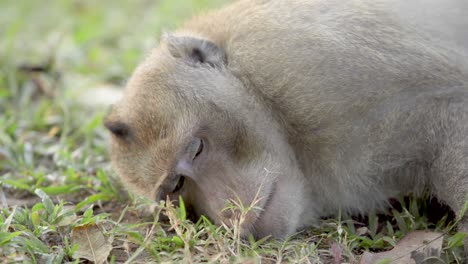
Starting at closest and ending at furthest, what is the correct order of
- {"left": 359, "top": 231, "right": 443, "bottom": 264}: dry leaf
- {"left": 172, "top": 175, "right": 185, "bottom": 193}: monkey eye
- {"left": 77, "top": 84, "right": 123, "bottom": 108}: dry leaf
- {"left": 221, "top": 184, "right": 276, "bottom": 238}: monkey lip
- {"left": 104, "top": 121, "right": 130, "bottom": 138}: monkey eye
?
1. {"left": 359, "top": 231, "right": 443, "bottom": 264}: dry leaf
2. {"left": 221, "top": 184, "right": 276, "bottom": 238}: monkey lip
3. {"left": 172, "top": 175, "right": 185, "bottom": 193}: monkey eye
4. {"left": 104, "top": 121, "right": 130, "bottom": 138}: monkey eye
5. {"left": 77, "top": 84, "right": 123, "bottom": 108}: dry leaf

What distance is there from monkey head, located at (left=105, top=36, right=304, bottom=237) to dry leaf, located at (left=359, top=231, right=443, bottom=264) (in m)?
0.55

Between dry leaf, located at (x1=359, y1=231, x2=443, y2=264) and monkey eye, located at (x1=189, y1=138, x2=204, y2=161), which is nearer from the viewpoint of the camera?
dry leaf, located at (x1=359, y1=231, x2=443, y2=264)

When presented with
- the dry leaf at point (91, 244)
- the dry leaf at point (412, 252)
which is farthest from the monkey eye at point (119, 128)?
the dry leaf at point (412, 252)

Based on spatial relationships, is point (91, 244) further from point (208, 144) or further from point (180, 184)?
point (208, 144)

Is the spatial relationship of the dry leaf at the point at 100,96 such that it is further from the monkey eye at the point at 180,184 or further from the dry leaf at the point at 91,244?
the dry leaf at the point at 91,244

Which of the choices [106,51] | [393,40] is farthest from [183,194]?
[106,51]

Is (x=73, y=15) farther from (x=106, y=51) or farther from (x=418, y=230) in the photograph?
(x=418, y=230)

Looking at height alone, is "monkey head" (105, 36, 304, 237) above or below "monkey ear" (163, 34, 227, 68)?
below

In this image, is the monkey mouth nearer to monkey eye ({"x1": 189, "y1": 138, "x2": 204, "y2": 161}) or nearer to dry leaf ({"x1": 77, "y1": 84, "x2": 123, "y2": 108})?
monkey eye ({"x1": 189, "y1": 138, "x2": 204, "y2": 161})

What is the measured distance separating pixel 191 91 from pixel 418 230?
140cm

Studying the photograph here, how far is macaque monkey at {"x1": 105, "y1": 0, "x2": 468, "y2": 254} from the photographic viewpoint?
12.0 ft

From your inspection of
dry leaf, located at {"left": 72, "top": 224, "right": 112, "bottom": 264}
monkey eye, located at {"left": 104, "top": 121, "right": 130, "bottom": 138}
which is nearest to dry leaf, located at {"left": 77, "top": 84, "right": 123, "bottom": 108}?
monkey eye, located at {"left": 104, "top": 121, "right": 130, "bottom": 138}

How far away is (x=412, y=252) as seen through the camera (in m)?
3.34

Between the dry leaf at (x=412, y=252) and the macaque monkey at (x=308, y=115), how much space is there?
0.80 ft
